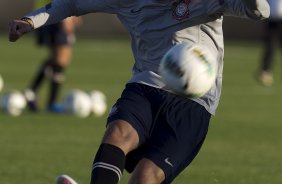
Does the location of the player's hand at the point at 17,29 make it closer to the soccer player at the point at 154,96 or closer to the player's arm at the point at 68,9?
the soccer player at the point at 154,96

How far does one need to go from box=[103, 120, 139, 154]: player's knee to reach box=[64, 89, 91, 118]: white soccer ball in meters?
8.32

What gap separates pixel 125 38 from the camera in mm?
41531

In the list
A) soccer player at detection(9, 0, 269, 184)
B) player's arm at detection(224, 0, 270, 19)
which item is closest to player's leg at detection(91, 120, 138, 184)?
soccer player at detection(9, 0, 269, 184)

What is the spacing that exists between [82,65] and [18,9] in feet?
52.5

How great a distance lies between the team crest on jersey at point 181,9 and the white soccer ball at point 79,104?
26.4 feet

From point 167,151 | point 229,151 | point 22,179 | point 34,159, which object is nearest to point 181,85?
point 167,151

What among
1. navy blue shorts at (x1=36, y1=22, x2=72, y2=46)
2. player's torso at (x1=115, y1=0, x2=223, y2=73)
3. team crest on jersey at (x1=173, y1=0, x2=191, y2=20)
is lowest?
navy blue shorts at (x1=36, y1=22, x2=72, y2=46)

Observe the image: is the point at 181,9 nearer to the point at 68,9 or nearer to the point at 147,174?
the point at 68,9

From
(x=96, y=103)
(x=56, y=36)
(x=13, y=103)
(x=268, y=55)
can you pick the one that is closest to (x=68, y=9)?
(x=56, y=36)

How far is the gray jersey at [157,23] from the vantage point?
294 inches

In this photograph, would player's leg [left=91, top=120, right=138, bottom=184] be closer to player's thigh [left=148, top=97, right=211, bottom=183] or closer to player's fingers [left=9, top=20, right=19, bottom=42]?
player's thigh [left=148, top=97, right=211, bottom=183]

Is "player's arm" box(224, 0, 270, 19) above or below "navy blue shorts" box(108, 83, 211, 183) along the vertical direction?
above

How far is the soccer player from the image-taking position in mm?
7020

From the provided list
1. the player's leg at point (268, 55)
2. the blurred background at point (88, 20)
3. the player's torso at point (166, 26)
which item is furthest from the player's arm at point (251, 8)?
the blurred background at point (88, 20)
